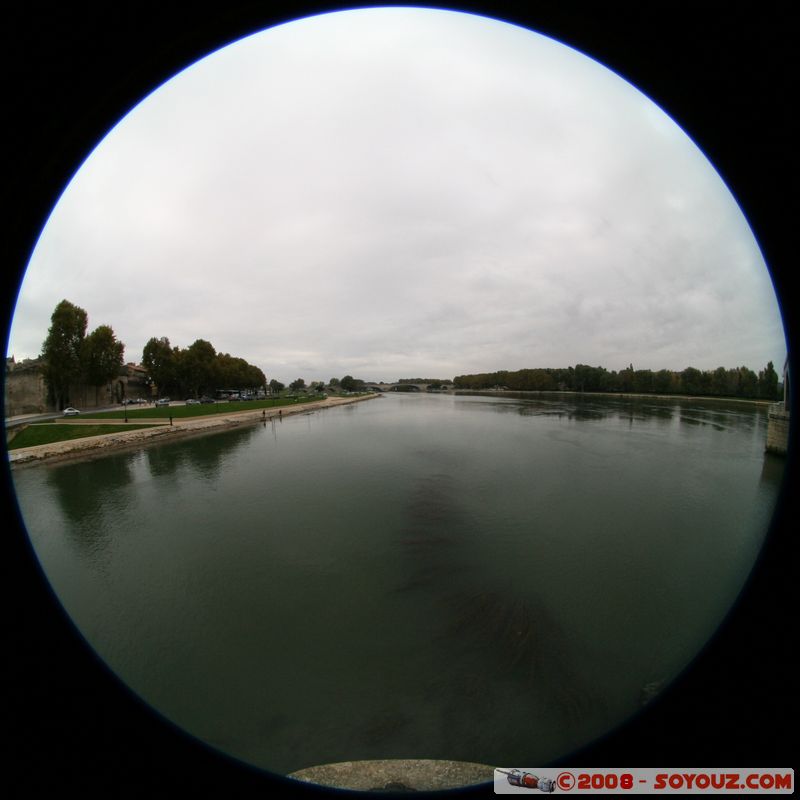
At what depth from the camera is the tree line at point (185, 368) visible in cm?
3791

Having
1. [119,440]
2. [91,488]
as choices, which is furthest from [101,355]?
[91,488]

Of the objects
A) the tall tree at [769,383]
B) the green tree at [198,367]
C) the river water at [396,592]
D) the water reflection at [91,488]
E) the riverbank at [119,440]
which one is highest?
the green tree at [198,367]

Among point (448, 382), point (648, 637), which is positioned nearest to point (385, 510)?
point (648, 637)

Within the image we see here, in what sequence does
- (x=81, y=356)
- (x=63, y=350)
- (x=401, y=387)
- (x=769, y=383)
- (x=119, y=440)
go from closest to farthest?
1. (x=769, y=383)
2. (x=119, y=440)
3. (x=63, y=350)
4. (x=81, y=356)
5. (x=401, y=387)

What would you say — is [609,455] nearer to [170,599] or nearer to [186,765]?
[170,599]

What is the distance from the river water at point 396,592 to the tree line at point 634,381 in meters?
13.3

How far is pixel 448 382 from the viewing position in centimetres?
15762

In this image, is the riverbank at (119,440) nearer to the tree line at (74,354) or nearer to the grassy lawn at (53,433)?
the grassy lawn at (53,433)

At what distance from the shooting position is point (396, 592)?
255 inches

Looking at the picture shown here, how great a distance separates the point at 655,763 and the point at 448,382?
15817cm

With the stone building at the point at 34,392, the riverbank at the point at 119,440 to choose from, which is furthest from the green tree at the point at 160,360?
the riverbank at the point at 119,440

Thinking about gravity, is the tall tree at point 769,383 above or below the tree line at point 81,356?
below

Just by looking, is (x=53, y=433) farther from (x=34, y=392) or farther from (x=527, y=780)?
(x=527, y=780)

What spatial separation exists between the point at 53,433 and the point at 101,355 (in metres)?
11.5
